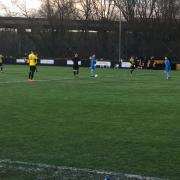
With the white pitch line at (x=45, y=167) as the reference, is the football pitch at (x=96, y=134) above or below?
below

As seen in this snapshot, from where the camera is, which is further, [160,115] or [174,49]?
[174,49]

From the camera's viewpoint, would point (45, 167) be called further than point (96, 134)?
No

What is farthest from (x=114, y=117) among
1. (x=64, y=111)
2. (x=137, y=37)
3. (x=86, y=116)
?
(x=137, y=37)

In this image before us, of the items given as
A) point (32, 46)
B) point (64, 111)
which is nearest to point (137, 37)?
point (32, 46)

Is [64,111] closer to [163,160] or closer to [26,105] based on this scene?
[26,105]

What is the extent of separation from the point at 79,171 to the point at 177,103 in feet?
38.6

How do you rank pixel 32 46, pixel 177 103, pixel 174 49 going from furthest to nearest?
1. pixel 32 46
2. pixel 174 49
3. pixel 177 103

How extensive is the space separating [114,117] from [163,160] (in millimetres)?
5963

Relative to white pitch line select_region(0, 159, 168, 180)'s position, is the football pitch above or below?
below

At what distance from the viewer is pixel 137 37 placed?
8719 centimetres

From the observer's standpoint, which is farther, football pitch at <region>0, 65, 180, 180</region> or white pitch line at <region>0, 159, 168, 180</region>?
football pitch at <region>0, 65, 180, 180</region>

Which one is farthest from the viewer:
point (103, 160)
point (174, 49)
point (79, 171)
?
point (174, 49)

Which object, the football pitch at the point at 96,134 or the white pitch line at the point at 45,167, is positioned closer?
the white pitch line at the point at 45,167

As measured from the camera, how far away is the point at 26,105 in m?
18.6
